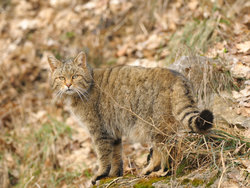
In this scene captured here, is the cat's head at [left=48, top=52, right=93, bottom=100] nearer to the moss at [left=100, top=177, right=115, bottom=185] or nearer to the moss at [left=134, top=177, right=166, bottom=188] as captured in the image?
the moss at [left=100, top=177, right=115, bottom=185]

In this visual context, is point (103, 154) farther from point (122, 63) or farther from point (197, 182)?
point (122, 63)

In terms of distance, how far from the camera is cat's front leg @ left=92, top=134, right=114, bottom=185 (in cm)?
375

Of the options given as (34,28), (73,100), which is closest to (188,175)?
(73,100)

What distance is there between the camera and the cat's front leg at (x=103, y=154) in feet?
12.3

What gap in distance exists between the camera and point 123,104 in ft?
11.9

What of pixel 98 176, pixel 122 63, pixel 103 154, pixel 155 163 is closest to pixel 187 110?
pixel 155 163

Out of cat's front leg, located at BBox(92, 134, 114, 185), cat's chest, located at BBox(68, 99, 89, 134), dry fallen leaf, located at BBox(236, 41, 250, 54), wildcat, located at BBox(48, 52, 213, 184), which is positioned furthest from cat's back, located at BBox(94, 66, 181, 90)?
dry fallen leaf, located at BBox(236, 41, 250, 54)

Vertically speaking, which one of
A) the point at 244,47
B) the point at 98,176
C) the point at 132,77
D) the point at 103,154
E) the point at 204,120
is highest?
the point at 244,47

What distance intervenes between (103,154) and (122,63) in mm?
3527

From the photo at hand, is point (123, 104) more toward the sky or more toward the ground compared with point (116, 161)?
more toward the sky

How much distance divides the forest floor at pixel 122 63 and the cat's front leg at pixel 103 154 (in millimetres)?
211

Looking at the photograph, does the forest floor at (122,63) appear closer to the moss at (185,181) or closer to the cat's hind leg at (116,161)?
the moss at (185,181)

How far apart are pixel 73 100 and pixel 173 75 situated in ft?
4.33

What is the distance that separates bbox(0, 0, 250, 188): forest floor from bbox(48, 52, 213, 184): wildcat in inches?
10.7
